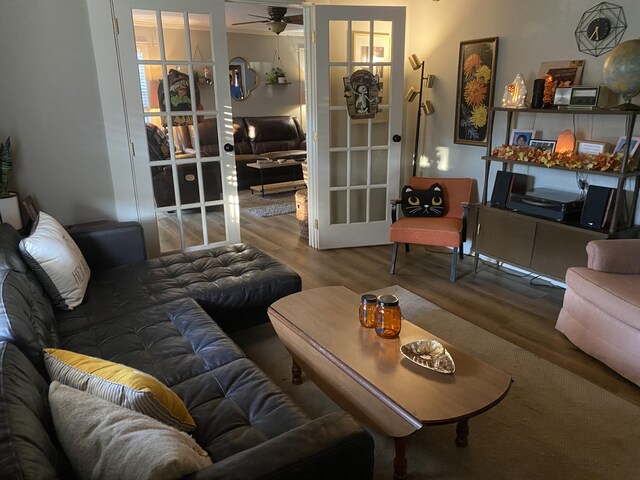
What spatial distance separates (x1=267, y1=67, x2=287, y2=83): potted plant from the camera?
27.1 ft

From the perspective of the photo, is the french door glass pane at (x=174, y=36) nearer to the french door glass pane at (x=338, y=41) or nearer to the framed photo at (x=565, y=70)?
the french door glass pane at (x=338, y=41)

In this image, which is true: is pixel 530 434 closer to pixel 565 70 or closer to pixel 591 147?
pixel 591 147

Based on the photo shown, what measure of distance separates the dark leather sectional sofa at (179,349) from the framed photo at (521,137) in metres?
2.12

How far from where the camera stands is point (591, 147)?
3.13 meters

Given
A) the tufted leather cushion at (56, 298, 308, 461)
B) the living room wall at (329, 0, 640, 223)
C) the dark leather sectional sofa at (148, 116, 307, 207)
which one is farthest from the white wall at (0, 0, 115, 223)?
the living room wall at (329, 0, 640, 223)

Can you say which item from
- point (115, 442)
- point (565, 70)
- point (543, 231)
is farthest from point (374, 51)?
point (115, 442)

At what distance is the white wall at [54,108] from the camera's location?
9.97ft

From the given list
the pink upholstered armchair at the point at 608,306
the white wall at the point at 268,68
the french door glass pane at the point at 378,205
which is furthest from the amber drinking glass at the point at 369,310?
the white wall at the point at 268,68

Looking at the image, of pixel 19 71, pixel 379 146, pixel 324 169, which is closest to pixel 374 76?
pixel 379 146

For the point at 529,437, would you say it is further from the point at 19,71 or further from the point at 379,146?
the point at 19,71

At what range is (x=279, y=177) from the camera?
23.8ft

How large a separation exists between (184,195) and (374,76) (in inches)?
75.2

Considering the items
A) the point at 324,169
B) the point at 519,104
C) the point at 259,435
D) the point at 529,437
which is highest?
the point at 519,104

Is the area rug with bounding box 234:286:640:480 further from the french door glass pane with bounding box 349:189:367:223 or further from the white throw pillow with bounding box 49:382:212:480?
the french door glass pane with bounding box 349:189:367:223
